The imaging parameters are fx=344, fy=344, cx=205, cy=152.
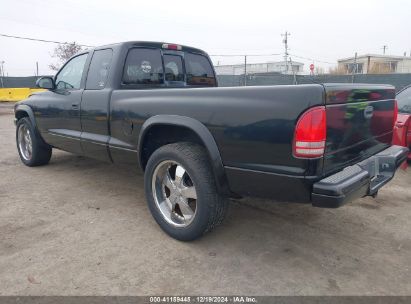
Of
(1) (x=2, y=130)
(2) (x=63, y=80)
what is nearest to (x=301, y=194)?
(2) (x=63, y=80)

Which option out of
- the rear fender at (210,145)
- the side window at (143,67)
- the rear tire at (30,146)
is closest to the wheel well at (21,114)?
the rear tire at (30,146)

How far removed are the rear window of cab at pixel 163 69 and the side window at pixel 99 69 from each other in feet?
0.87

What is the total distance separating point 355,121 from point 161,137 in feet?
5.53

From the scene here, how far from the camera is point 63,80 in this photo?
4730 mm

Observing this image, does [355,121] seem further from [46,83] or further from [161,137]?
[46,83]

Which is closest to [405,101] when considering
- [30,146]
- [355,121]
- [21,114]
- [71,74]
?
[355,121]

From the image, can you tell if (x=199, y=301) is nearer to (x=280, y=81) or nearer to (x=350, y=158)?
(x=350, y=158)

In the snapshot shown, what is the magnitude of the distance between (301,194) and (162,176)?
1.39 meters

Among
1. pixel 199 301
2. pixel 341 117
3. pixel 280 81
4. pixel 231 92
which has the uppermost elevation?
pixel 280 81

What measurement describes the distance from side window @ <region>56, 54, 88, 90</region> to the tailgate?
10.4 feet

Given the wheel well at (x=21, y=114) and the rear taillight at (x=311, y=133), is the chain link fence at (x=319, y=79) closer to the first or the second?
the wheel well at (x=21, y=114)

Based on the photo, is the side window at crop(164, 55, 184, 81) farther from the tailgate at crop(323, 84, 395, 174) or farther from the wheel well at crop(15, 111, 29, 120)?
the wheel well at crop(15, 111, 29, 120)

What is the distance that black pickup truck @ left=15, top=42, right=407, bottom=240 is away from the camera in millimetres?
2201

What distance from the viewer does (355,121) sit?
252 centimetres
